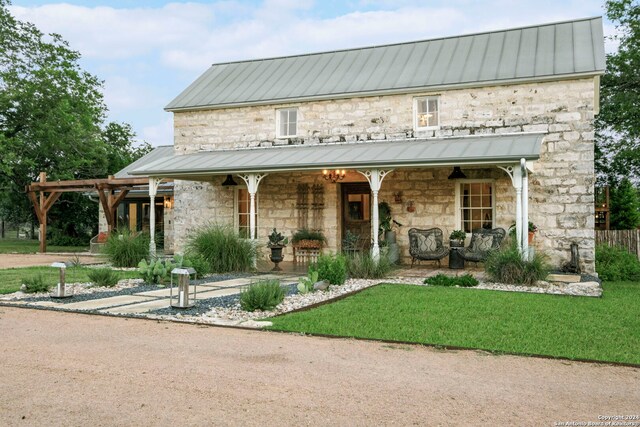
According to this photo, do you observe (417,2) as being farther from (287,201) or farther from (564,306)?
(564,306)

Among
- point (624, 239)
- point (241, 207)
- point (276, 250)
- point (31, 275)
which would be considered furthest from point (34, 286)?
point (624, 239)

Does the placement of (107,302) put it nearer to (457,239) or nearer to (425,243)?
(425,243)

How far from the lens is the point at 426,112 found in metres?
13.2

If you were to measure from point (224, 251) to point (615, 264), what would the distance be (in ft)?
27.5

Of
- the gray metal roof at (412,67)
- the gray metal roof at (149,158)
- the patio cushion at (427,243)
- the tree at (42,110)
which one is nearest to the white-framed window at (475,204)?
the patio cushion at (427,243)

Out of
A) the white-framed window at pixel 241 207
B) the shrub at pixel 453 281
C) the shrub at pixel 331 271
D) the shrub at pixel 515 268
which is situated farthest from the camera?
the white-framed window at pixel 241 207

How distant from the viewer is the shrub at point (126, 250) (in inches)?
516

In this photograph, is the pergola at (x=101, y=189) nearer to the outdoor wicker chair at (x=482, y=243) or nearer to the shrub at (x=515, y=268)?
the outdoor wicker chair at (x=482, y=243)

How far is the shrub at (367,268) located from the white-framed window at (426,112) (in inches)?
157

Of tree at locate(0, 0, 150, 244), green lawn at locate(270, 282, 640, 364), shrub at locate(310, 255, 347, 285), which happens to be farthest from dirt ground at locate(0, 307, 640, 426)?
tree at locate(0, 0, 150, 244)

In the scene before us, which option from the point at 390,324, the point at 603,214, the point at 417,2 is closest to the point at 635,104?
the point at 603,214

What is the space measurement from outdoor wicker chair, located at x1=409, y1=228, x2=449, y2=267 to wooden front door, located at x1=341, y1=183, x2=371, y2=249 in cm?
153

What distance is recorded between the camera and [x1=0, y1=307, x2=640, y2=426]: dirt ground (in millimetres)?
3430

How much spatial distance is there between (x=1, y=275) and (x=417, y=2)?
12.1m
